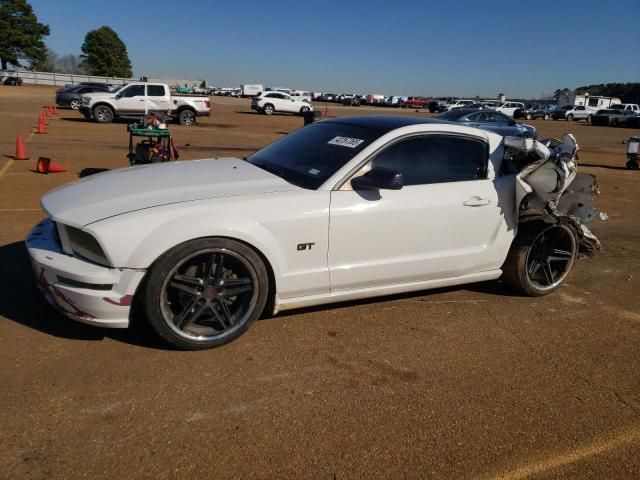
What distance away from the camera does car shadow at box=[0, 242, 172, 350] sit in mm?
3344

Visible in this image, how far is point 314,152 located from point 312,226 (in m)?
0.87

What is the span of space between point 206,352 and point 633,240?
20.0ft

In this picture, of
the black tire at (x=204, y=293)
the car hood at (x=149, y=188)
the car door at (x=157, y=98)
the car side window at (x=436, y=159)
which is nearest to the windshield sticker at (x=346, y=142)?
the car side window at (x=436, y=159)

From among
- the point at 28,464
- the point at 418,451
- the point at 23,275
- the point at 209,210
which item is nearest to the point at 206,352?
the point at 209,210

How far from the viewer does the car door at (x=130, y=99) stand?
21234 millimetres

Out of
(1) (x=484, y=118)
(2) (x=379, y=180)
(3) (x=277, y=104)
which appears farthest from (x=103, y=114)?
(2) (x=379, y=180)

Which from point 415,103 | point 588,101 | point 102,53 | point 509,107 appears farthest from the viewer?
→ point 102,53

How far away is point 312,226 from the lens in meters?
3.38

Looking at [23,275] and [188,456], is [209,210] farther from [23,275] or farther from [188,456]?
[23,275]

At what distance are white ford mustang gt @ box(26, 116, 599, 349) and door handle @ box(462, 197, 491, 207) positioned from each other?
0.05 feet

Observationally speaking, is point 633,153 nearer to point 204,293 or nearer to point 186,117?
point 204,293

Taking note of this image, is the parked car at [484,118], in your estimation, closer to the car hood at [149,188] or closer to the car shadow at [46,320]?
the car hood at [149,188]

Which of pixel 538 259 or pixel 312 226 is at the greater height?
pixel 312 226

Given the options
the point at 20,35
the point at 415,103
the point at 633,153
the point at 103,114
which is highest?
the point at 20,35
